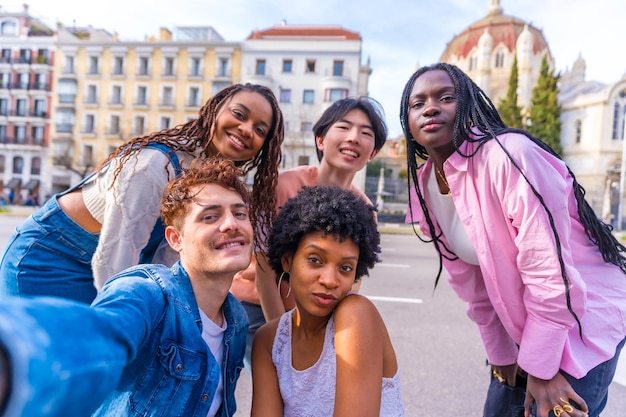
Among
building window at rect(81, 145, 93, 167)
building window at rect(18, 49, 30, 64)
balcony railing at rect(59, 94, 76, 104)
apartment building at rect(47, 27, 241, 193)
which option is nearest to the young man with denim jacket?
apartment building at rect(47, 27, 241, 193)

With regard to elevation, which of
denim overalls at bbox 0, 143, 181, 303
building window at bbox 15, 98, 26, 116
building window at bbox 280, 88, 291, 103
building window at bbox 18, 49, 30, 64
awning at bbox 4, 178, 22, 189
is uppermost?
building window at bbox 18, 49, 30, 64

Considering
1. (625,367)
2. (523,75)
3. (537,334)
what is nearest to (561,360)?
(537,334)

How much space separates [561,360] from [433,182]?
868 mm

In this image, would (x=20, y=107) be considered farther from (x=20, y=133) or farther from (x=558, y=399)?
(x=558, y=399)

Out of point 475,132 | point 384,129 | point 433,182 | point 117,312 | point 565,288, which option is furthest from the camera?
point 384,129

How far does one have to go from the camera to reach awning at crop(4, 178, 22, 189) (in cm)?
3674

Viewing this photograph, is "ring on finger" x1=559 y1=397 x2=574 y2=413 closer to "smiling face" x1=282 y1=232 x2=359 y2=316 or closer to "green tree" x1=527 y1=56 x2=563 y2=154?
"smiling face" x1=282 y1=232 x2=359 y2=316

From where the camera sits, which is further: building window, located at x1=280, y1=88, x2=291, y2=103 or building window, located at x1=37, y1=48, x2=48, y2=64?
building window, located at x1=37, y1=48, x2=48, y2=64

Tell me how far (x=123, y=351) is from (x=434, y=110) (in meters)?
1.43

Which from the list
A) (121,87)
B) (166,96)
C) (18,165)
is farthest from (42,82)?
(166,96)

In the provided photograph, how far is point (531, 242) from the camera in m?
1.42

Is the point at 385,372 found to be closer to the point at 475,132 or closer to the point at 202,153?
the point at 475,132

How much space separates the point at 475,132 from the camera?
1682mm

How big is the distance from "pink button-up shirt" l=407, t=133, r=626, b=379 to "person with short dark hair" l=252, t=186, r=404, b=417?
0.44 metres
